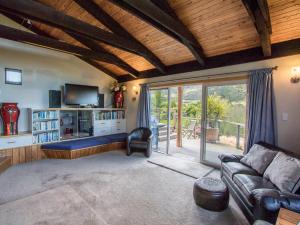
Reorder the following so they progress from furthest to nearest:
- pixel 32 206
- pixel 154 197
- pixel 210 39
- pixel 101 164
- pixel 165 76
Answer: pixel 165 76 < pixel 101 164 < pixel 210 39 < pixel 154 197 < pixel 32 206

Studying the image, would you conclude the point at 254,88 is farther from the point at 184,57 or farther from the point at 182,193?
the point at 182,193

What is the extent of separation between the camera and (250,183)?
2.28 metres

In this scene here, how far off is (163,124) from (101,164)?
229 cm

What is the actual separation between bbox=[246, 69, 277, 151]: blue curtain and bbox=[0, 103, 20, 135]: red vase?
5.30 meters

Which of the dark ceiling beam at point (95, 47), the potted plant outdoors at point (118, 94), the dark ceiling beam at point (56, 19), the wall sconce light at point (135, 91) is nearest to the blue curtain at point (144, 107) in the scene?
the wall sconce light at point (135, 91)

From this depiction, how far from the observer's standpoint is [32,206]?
242 cm

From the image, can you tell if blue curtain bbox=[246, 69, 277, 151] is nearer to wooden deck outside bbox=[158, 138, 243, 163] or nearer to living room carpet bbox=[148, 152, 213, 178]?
wooden deck outside bbox=[158, 138, 243, 163]

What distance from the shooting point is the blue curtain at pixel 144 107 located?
5.56 metres

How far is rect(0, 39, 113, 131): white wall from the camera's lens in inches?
173

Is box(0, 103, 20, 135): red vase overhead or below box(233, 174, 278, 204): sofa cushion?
overhead

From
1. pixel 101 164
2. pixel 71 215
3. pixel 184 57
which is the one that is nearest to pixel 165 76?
pixel 184 57

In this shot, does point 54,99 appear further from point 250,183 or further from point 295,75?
point 295,75

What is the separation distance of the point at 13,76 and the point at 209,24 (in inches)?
190

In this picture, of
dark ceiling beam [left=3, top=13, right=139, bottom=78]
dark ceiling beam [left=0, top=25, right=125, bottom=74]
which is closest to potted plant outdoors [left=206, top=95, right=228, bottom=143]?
dark ceiling beam [left=3, top=13, right=139, bottom=78]
